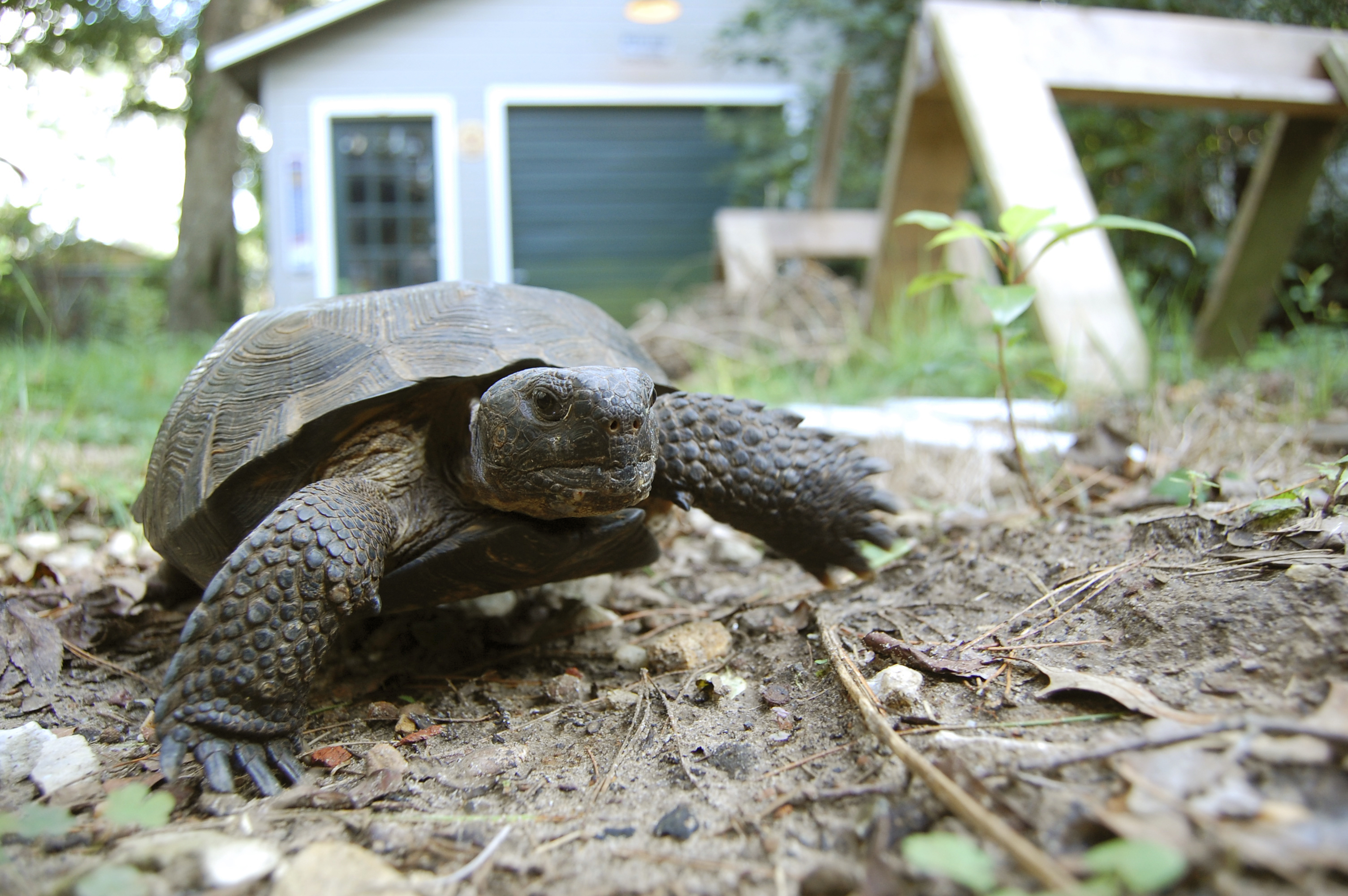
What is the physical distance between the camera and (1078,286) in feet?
11.4

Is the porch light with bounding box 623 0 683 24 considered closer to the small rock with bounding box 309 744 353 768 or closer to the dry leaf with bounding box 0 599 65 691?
the dry leaf with bounding box 0 599 65 691

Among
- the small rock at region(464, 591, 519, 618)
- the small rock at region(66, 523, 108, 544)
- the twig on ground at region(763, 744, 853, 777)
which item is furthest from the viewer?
the small rock at region(66, 523, 108, 544)

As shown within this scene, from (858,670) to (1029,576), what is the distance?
22.0 inches

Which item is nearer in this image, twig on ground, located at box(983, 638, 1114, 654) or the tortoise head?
twig on ground, located at box(983, 638, 1114, 654)

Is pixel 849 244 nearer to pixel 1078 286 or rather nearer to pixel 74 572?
pixel 1078 286

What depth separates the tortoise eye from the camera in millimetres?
1494

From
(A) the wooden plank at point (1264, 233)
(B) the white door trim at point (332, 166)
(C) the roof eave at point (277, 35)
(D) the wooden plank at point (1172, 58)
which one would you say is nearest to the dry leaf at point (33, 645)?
(D) the wooden plank at point (1172, 58)

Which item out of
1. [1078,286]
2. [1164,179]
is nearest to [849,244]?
[1164,179]

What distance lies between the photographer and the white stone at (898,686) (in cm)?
129

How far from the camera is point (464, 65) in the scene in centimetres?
1104

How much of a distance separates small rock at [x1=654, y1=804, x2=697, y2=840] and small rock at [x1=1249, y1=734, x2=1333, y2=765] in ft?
2.18

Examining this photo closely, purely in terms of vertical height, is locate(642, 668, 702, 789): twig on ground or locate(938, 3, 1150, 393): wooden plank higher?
locate(938, 3, 1150, 393): wooden plank

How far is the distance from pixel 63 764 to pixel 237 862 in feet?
1.95

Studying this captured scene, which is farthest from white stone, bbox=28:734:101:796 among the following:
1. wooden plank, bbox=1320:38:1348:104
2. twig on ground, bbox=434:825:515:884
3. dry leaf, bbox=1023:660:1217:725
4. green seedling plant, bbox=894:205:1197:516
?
wooden plank, bbox=1320:38:1348:104
